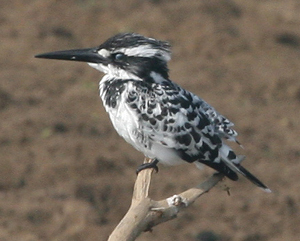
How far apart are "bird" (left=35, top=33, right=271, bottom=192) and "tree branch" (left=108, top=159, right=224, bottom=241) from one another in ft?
1.61

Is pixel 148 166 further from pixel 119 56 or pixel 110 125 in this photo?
pixel 110 125

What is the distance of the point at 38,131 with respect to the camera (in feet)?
23.0

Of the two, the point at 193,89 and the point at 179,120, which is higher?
the point at 193,89

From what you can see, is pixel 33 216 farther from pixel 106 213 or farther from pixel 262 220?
pixel 262 220

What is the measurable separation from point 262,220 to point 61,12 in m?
4.26

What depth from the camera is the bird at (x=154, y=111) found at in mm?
4176

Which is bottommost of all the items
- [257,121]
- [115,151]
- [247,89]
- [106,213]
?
[106,213]

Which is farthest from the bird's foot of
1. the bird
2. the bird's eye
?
the bird's eye

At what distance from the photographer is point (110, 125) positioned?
24.0ft

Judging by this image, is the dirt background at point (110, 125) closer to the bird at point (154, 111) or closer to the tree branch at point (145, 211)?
the bird at point (154, 111)

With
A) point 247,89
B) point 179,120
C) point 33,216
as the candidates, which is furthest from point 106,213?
point 247,89

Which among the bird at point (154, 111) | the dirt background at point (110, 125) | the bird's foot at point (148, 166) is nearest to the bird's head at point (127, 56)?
the bird at point (154, 111)

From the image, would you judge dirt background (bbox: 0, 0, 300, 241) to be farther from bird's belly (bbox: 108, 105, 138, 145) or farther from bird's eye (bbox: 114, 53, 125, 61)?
bird's eye (bbox: 114, 53, 125, 61)

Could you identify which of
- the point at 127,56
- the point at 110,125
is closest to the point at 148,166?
the point at 127,56
